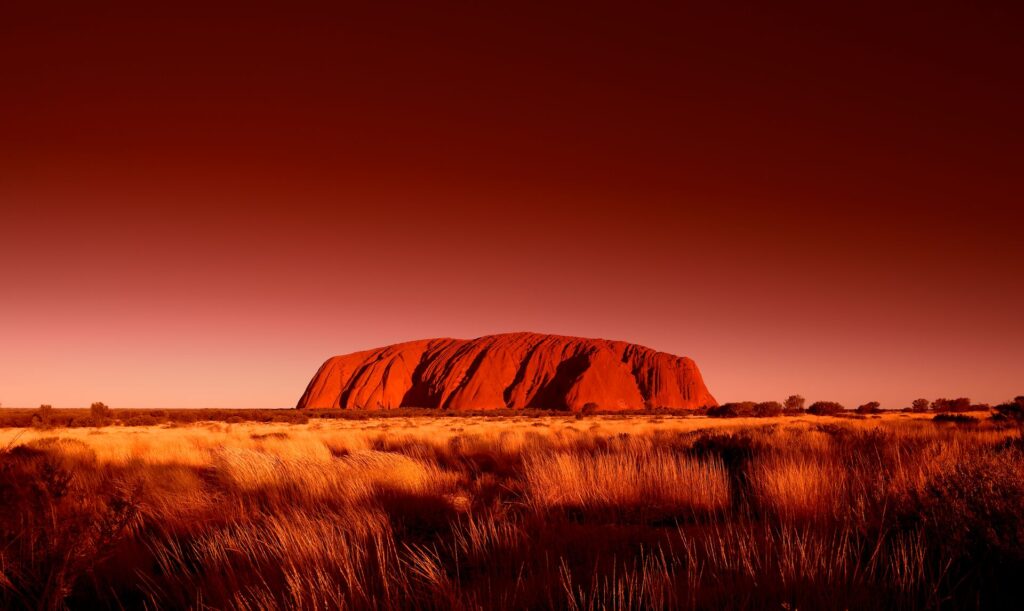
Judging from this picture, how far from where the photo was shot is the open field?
8.90 ft

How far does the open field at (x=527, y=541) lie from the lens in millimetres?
2713

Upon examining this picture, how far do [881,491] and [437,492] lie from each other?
189 inches

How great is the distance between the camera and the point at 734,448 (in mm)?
9070

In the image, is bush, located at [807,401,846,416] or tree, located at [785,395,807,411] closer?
bush, located at [807,401,846,416]

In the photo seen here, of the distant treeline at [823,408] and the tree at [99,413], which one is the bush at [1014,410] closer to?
the distant treeline at [823,408]

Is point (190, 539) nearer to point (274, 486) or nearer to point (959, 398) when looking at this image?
point (274, 486)

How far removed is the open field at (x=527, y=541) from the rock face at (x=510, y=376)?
237 ft

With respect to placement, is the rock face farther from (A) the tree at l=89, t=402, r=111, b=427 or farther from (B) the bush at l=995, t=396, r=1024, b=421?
(B) the bush at l=995, t=396, r=1024, b=421

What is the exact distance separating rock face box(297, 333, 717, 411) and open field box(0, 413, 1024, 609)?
2844 inches

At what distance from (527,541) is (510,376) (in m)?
84.9

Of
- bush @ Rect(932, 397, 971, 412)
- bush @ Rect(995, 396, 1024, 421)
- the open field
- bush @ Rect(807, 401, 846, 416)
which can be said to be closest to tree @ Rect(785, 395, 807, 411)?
bush @ Rect(807, 401, 846, 416)

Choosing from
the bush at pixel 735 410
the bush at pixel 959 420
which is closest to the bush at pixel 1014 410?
the bush at pixel 959 420

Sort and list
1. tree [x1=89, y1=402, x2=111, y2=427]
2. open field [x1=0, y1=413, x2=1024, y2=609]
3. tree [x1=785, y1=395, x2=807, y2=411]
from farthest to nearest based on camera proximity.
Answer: tree [x1=785, y1=395, x2=807, y2=411]
tree [x1=89, y1=402, x2=111, y2=427]
open field [x1=0, y1=413, x2=1024, y2=609]

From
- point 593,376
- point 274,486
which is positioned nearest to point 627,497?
point 274,486
